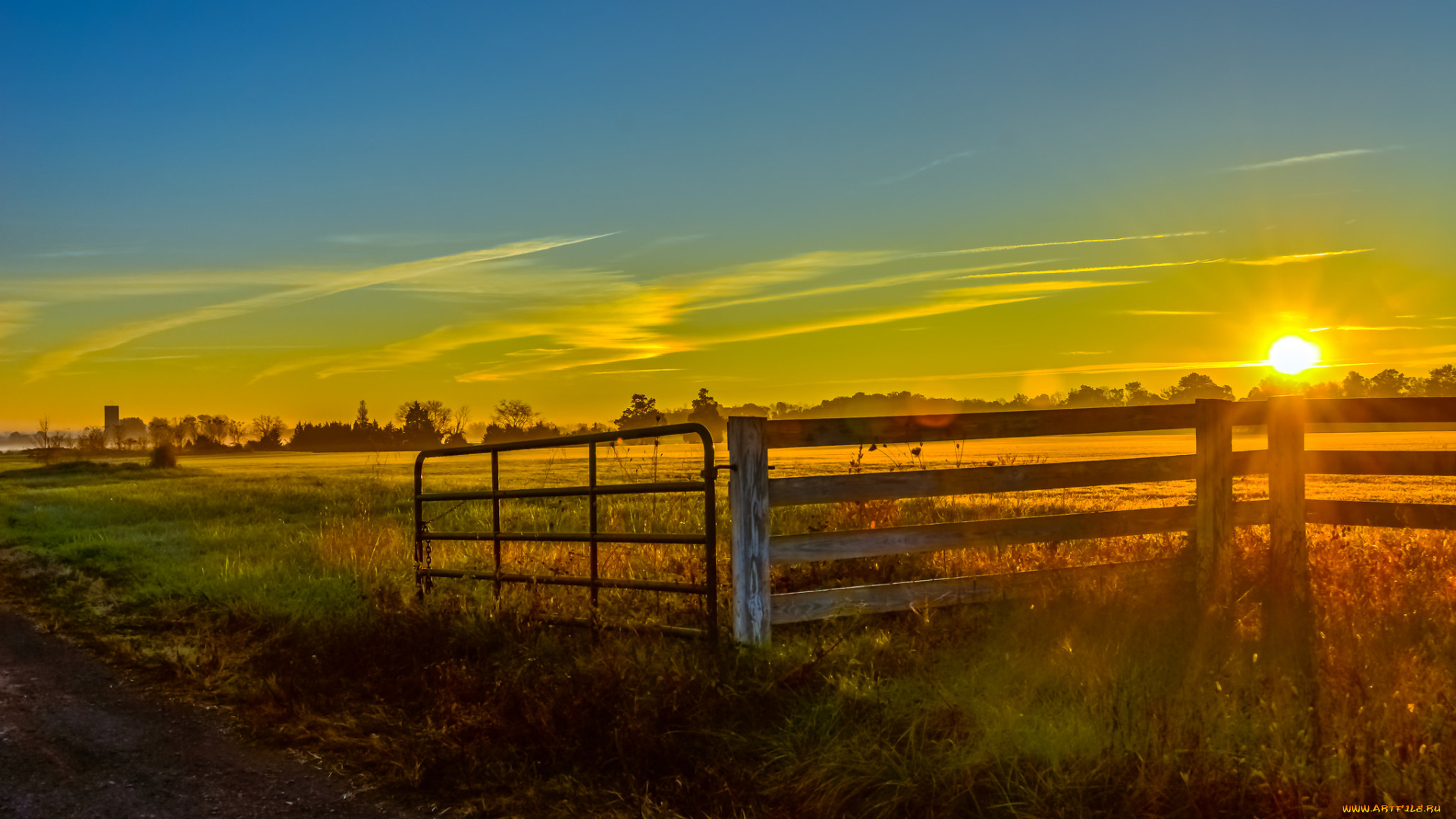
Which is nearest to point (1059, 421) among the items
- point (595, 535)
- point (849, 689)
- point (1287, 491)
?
point (1287, 491)

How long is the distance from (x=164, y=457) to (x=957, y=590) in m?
53.9

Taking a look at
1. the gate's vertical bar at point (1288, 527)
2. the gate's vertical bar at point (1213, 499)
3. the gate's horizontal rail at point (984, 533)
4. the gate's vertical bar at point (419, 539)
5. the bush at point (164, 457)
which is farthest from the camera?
the bush at point (164, 457)

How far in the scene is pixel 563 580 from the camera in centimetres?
918

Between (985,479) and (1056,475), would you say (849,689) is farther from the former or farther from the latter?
(1056,475)

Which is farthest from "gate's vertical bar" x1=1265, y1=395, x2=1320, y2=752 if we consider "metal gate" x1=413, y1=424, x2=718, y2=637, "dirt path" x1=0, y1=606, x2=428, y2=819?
"dirt path" x1=0, y1=606, x2=428, y2=819

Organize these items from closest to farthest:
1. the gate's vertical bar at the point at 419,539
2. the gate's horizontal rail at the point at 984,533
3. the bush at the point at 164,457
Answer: the gate's horizontal rail at the point at 984,533 → the gate's vertical bar at the point at 419,539 → the bush at the point at 164,457

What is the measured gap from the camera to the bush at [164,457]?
2050 inches

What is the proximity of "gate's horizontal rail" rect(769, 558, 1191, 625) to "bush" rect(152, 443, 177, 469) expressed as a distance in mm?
52161

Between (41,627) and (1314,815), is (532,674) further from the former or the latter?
(41,627)

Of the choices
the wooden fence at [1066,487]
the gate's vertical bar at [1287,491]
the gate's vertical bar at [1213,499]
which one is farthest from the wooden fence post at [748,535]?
the gate's vertical bar at [1287,491]

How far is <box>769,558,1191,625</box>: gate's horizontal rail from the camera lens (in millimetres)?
7652

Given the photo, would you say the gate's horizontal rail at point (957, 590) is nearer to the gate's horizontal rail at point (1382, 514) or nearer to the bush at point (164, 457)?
the gate's horizontal rail at point (1382, 514)

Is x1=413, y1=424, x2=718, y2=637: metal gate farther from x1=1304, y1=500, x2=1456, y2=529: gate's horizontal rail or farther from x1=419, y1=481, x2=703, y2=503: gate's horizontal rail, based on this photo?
x1=1304, y1=500, x2=1456, y2=529: gate's horizontal rail

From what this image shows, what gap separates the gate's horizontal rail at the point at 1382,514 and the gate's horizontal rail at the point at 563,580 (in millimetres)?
5704
